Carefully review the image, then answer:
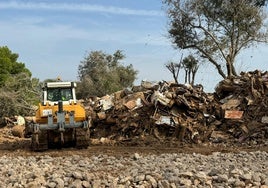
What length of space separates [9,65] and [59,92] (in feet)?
110

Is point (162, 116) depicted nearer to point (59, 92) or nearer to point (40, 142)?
point (59, 92)

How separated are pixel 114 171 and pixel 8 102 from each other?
2078 centimetres

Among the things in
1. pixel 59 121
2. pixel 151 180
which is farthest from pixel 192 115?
pixel 151 180

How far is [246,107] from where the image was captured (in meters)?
18.0

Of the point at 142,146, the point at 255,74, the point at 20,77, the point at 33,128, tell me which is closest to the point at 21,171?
the point at 33,128

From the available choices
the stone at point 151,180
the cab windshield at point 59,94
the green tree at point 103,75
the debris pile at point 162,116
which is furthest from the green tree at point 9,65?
the stone at point 151,180

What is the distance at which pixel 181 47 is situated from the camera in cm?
3100

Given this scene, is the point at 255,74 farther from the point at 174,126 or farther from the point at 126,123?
the point at 126,123

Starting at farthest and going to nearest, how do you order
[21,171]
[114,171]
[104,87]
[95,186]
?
[104,87], [21,171], [114,171], [95,186]

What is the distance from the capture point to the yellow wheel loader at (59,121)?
14.7 m

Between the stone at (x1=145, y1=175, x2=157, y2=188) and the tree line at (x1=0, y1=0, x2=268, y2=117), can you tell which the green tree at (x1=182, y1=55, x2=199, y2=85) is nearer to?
the tree line at (x1=0, y1=0, x2=268, y2=117)

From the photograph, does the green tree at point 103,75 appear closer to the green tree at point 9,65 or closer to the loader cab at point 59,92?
the green tree at point 9,65

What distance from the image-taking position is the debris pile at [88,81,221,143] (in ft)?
57.1

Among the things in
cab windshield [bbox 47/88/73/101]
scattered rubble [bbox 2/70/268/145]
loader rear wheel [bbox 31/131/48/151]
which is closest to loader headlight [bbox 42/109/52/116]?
loader rear wheel [bbox 31/131/48/151]
